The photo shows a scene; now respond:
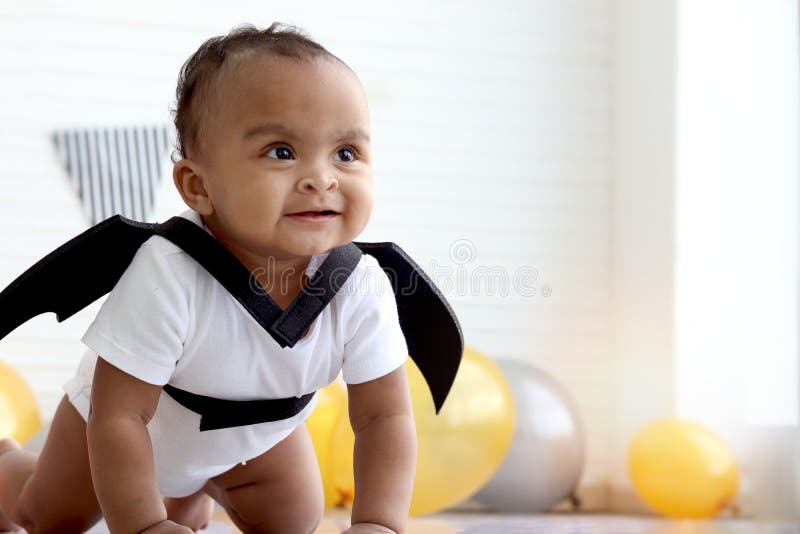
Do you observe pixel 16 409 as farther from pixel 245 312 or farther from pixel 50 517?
pixel 245 312

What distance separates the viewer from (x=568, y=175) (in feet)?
11.3

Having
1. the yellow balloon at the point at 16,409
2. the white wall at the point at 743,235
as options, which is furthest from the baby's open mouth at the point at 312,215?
the white wall at the point at 743,235

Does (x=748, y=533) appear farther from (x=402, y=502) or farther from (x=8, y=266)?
(x=8, y=266)

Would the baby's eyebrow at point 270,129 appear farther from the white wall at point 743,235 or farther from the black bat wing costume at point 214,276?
the white wall at point 743,235

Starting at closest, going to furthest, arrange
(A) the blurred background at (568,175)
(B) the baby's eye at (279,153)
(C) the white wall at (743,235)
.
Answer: (B) the baby's eye at (279,153) < (C) the white wall at (743,235) < (A) the blurred background at (568,175)

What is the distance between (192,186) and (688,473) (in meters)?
1.79

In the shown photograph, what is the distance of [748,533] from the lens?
2287 millimetres

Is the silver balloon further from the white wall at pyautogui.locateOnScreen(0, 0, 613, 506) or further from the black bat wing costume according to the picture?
the black bat wing costume

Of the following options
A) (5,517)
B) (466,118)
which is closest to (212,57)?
(5,517)

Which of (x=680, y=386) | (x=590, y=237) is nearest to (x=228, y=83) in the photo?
(x=680, y=386)

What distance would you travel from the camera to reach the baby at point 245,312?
3.40ft

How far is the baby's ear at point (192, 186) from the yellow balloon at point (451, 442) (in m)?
1.14

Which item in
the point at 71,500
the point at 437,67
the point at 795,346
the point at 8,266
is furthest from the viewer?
the point at 437,67

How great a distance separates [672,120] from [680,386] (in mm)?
852
